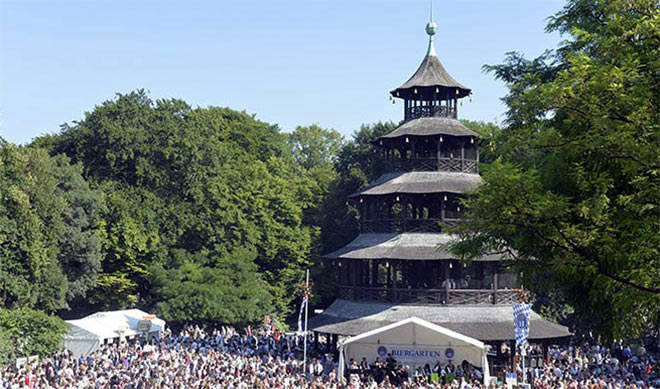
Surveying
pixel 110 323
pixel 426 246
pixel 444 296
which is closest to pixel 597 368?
pixel 444 296

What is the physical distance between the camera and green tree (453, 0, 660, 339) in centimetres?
1436

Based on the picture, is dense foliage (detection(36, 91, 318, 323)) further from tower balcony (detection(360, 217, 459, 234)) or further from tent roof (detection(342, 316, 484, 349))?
tent roof (detection(342, 316, 484, 349))

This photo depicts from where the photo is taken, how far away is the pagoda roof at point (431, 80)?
47562 mm

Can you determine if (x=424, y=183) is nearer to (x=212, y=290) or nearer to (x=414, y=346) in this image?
(x=414, y=346)

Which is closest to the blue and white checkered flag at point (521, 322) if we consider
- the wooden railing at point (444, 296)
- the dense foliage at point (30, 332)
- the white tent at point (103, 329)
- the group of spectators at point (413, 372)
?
the group of spectators at point (413, 372)

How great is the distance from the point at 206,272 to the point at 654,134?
43641 millimetres

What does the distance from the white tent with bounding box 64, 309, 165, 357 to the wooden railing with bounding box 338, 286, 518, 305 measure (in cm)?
1471

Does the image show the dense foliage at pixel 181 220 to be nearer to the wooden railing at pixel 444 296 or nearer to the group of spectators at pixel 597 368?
the wooden railing at pixel 444 296

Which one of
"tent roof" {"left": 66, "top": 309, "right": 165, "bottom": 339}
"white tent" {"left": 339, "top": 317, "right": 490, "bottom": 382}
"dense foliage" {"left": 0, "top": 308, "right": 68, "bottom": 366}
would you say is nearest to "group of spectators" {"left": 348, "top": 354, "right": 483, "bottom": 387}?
"white tent" {"left": 339, "top": 317, "right": 490, "bottom": 382}

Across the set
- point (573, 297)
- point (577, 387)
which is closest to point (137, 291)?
point (577, 387)

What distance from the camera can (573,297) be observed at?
67.1ft

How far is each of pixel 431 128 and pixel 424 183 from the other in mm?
3614

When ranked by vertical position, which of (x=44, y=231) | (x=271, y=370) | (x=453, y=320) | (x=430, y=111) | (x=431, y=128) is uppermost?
(x=430, y=111)

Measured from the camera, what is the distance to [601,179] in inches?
591
